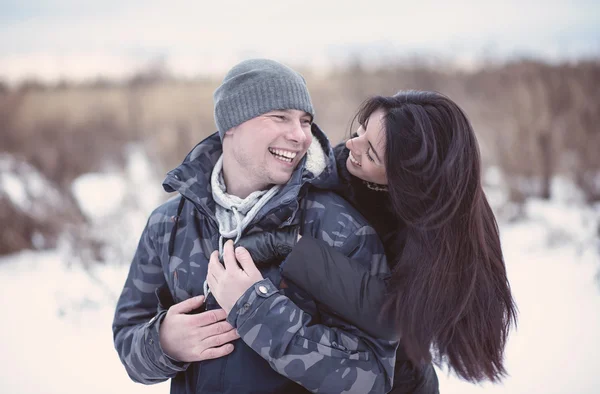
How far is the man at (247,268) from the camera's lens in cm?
167

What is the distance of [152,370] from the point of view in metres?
1.90

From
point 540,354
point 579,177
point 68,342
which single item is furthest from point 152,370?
point 579,177

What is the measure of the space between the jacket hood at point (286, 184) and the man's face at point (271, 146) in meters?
0.05

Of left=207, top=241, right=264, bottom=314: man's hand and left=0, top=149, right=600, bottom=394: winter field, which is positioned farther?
left=0, top=149, right=600, bottom=394: winter field

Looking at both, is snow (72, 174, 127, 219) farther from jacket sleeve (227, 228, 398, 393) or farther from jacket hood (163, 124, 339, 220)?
jacket sleeve (227, 228, 398, 393)

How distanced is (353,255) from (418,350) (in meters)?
0.37


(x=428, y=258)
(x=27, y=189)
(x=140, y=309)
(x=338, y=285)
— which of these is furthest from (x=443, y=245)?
(x=27, y=189)

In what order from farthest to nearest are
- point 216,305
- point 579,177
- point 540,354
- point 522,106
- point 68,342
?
point 522,106, point 579,177, point 68,342, point 540,354, point 216,305

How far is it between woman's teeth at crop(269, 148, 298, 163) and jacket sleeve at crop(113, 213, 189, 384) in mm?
531

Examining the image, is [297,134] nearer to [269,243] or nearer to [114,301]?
[269,243]

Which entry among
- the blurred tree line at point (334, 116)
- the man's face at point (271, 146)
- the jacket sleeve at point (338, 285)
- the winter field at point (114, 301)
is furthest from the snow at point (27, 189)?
the jacket sleeve at point (338, 285)

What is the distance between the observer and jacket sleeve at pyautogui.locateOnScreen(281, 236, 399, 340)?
5.67 ft

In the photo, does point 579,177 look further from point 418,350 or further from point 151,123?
point 151,123

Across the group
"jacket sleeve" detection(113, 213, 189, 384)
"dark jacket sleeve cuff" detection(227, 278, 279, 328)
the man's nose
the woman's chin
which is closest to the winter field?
"jacket sleeve" detection(113, 213, 189, 384)
